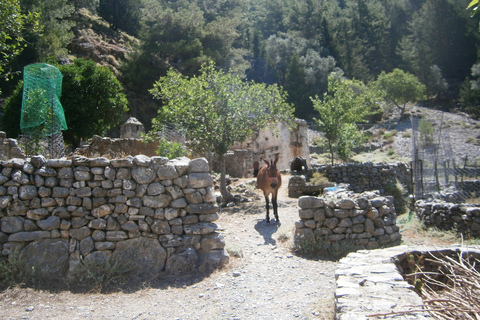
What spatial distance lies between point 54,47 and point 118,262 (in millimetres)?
25057

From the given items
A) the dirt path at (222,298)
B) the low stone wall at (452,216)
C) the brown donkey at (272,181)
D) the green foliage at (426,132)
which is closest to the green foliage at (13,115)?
the brown donkey at (272,181)

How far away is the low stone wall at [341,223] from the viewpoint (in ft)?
22.8

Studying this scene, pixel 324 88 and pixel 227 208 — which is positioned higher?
pixel 324 88

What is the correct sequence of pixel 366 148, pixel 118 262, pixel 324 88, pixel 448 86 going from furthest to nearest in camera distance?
pixel 448 86
pixel 324 88
pixel 366 148
pixel 118 262

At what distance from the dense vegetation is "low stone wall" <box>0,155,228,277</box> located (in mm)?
23358

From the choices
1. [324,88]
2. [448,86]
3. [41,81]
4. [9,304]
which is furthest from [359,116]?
[448,86]

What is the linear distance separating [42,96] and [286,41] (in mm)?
46011

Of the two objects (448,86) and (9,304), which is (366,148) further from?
(9,304)

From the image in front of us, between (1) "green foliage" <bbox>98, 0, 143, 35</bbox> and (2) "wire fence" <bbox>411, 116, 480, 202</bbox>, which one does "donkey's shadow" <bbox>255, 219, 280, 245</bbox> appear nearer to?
(2) "wire fence" <bbox>411, 116, 480, 202</bbox>

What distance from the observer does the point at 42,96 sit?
337 inches

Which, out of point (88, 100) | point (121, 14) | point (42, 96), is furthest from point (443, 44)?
point (42, 96)

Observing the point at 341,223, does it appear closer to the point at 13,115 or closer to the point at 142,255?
the point at 142,255

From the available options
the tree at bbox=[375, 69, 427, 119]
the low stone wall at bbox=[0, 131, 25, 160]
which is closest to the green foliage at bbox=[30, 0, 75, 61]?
the low stone wall at bbox=[0, 131, 25, 160]

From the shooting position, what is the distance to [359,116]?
68.4ft
